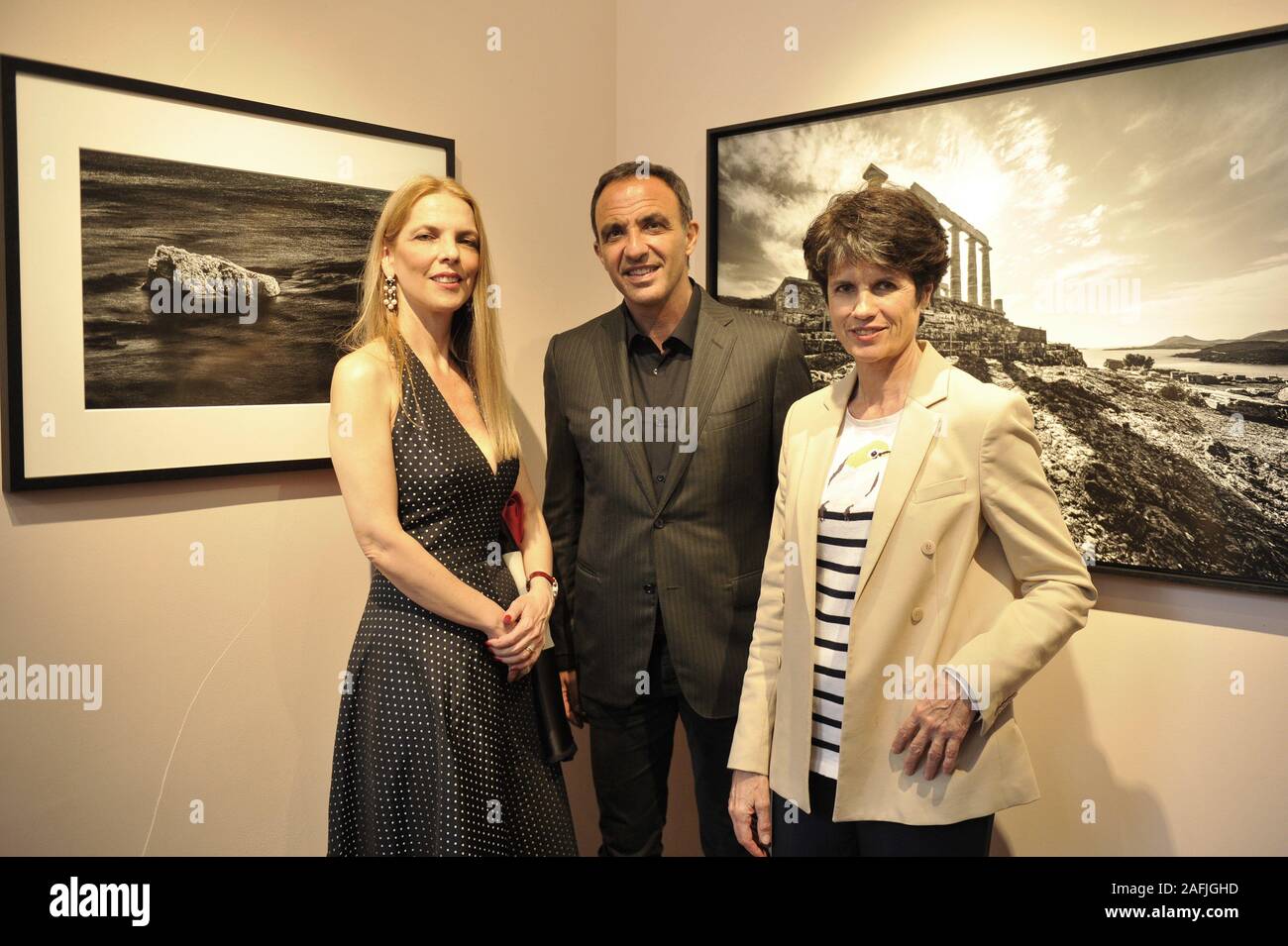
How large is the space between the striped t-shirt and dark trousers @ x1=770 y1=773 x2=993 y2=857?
9 cm

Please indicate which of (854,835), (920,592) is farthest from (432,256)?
(854,835)

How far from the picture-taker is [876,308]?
1580 millimetres

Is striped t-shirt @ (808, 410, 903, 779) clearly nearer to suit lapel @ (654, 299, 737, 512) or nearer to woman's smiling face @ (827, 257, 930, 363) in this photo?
woman's smiling face @ (827, 257, 930, 363)

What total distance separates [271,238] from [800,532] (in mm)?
1383

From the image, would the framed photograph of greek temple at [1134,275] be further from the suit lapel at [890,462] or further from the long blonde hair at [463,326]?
the long blonde hair at [463,326]

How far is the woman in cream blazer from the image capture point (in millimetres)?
1497

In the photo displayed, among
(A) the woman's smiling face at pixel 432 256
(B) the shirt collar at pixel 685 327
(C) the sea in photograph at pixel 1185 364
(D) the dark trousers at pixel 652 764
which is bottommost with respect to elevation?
(D) the dark trousers at pixel 652 764

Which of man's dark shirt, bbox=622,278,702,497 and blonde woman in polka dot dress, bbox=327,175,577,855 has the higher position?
man's dark shirt, bbox=622,278,702,497

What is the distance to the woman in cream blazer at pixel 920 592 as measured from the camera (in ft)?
4.91

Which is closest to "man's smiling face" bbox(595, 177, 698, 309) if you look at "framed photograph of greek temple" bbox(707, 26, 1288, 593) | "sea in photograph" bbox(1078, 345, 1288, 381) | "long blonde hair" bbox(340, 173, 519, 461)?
"long blonde hair" bbox(340, 173, 519, 461)

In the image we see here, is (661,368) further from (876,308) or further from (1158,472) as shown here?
(1158,472)

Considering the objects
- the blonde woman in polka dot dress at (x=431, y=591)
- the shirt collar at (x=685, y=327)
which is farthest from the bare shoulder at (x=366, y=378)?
the shirt collar at (x=685, y=327)

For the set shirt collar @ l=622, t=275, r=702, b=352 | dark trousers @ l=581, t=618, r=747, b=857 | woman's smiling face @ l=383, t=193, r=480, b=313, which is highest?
woman's smiling face @ l=383, t=193, r=480, b=313
